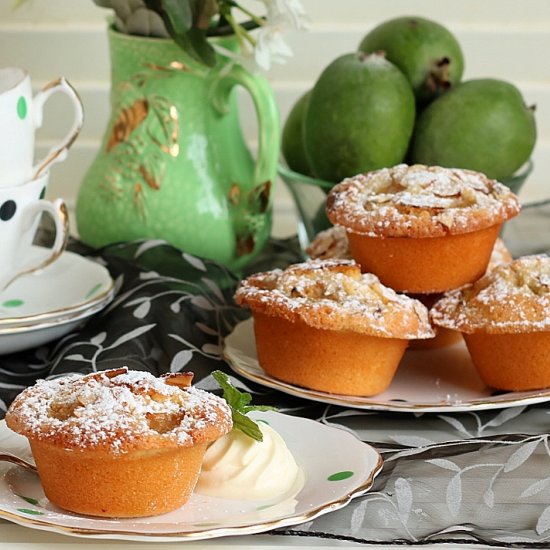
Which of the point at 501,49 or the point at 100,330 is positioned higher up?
the point at 501,49

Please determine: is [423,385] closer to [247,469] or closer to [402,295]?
[402,295]

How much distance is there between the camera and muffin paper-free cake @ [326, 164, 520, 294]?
1.01 metres

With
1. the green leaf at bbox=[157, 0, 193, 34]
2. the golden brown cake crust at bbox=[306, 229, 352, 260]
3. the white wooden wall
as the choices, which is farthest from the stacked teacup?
the white wooden wall

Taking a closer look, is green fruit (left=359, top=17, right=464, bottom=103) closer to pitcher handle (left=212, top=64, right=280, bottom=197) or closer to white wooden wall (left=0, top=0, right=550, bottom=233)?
pitcher handle (left=212, top=64, right=280, bottom=197)

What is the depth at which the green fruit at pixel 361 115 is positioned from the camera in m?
1.22

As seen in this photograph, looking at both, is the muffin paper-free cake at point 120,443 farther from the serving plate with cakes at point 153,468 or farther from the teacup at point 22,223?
the teacup at point 22,223

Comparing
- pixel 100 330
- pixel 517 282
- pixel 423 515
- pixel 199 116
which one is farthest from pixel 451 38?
pixel 423 515

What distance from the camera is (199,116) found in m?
1.32

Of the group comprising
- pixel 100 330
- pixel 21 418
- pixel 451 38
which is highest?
pixel 451 38

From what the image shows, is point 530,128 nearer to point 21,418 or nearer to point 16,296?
point 16,296

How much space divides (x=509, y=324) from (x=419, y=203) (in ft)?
0.48

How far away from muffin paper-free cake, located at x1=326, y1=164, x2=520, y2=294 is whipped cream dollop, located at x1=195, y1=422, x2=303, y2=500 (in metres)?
0.29

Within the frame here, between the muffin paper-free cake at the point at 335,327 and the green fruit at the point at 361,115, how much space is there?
255 millimetres

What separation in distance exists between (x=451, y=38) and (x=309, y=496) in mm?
734
